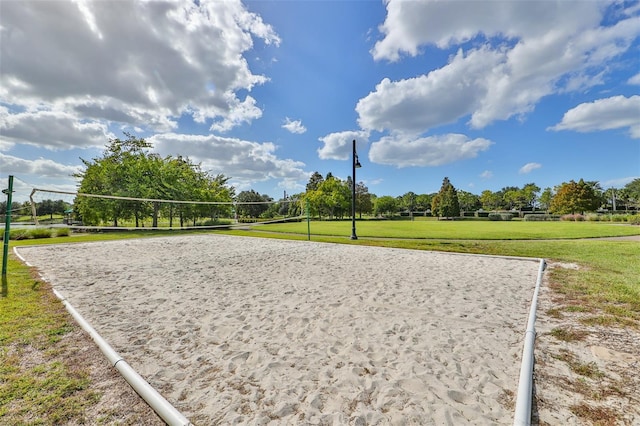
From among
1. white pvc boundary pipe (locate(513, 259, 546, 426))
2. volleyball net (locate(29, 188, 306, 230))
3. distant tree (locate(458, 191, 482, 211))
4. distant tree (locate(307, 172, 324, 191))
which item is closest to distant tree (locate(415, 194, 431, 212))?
distant tree (locate(458, 191, 482, 211))

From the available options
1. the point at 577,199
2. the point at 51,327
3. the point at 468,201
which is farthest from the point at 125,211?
the point at 468,201

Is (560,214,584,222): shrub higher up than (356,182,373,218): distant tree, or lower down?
lower down

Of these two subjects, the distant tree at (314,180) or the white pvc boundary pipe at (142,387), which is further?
the distant tree at (314,180)

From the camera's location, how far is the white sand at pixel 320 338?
2250 mm

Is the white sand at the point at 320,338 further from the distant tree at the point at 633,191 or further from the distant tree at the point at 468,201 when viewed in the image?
the distant tree at the point at 633,191

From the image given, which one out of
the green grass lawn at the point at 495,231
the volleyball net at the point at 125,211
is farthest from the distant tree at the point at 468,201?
the volleyball net at the point at 125,211

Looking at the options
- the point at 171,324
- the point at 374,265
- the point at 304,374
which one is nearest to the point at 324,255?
the point at 374,265

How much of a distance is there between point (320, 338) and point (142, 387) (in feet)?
6.15

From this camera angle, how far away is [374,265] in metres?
7.86

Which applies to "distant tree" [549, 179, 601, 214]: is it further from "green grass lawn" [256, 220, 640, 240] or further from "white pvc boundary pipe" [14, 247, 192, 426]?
"white pvc boundary pipe" [14, 247, 192, 426]

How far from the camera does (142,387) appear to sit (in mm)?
2369

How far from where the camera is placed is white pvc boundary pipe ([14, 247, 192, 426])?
2.01 m

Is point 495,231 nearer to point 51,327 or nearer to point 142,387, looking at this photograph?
point 142,387

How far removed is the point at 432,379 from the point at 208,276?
5.70m
